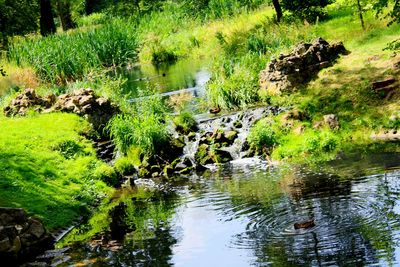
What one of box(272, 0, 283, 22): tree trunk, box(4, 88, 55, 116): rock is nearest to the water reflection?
box(4, 88, 55, 116): rock

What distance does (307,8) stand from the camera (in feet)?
88.8

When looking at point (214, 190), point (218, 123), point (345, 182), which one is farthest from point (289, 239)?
point (218, 123)

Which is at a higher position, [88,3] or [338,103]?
[88,3]

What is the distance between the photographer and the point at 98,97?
2112cm

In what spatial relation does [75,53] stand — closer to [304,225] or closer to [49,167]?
[49,167]

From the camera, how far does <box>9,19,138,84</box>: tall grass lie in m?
28.6

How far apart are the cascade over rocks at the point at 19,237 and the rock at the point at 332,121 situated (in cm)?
831

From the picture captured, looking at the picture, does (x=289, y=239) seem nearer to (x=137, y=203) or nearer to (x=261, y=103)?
(x=137, y=203)

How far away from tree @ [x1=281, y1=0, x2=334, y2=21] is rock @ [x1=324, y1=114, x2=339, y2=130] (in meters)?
10.5

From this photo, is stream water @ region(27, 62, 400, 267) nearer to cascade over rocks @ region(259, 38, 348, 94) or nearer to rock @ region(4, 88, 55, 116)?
cascade over rocks @ region(259, 38, 348, 94)

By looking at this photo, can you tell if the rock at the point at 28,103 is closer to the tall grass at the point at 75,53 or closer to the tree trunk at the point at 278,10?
the tall grass at the point at 75,53

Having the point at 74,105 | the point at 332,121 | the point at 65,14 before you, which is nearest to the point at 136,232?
the point at 332,121

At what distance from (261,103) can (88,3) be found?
52.1m

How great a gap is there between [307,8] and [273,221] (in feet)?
58.2
